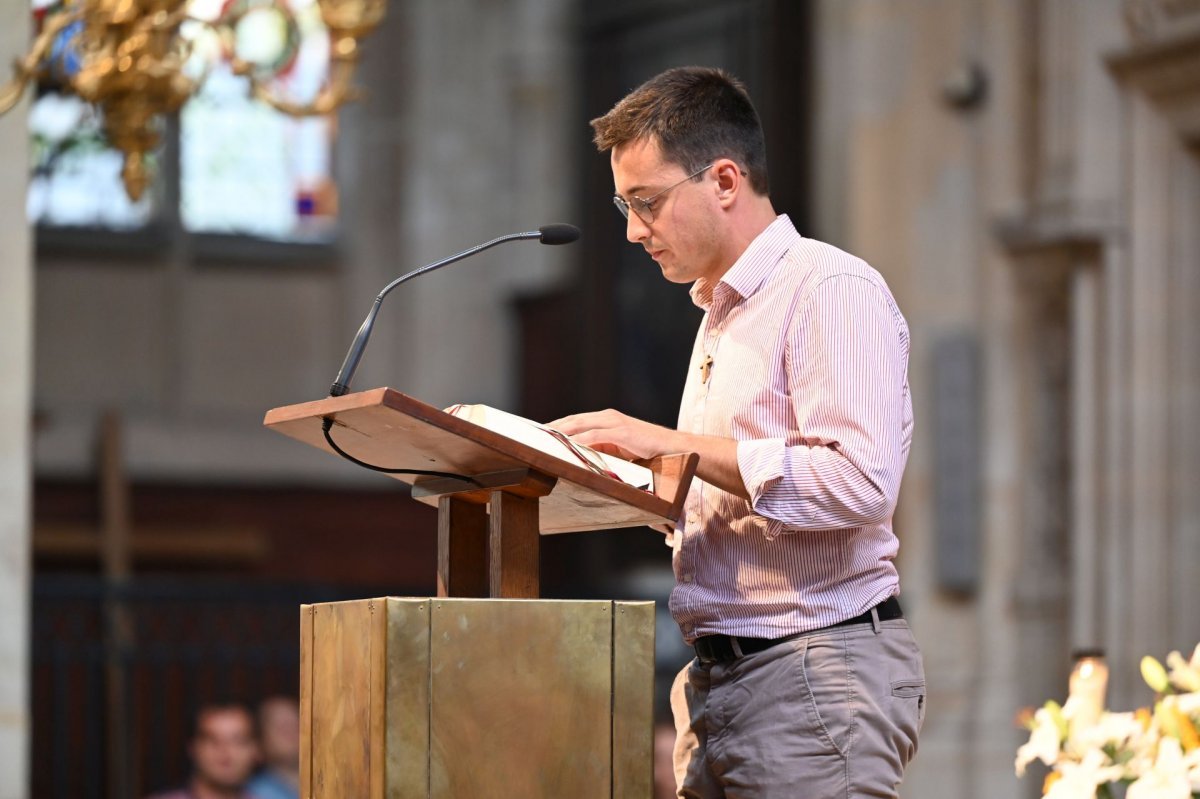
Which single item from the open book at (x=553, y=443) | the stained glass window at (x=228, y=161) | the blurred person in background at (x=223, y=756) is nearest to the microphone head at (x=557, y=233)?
the open book at (x=553, y=443)

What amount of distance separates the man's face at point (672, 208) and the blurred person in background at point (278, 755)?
4.87m

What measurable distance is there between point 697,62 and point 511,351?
2.80m

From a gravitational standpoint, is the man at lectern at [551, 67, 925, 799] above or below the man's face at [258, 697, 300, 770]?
above

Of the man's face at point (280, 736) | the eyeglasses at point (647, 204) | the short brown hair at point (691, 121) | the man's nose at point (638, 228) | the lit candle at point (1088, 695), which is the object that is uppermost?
the short brown hair at point (691, 121)

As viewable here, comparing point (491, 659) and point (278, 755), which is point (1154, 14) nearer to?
point (278, 755)

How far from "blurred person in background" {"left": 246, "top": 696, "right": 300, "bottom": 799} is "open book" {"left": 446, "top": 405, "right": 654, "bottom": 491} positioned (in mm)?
4897

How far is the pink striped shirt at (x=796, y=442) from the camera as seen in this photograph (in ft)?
8.21

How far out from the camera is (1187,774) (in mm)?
2334

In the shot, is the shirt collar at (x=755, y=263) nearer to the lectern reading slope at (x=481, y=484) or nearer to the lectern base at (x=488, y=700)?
the lectern reading slope at (x=481, y=484)

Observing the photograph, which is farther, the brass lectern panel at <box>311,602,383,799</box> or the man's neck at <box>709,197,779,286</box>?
the man's neck at <box>709,197,779,286</box>

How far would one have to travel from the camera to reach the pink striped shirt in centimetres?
250

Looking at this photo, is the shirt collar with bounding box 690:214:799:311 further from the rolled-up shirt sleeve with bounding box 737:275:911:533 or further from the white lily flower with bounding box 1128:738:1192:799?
the white lily flower with bounding box 1128:738:1192:799

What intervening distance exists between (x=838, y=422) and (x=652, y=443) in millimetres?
250

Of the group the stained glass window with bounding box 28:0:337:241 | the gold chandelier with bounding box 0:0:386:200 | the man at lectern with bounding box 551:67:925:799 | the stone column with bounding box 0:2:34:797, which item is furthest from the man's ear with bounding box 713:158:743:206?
the stained glass window with bounding box 28:0:337:241
